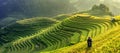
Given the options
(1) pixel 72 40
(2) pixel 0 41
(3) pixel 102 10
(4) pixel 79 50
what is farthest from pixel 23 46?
(3) pixel 102 10

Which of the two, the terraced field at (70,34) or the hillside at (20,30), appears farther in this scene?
the hillside at (20,30)

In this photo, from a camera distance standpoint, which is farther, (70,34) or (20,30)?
(20,30)

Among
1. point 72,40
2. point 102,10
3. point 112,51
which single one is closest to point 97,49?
point 112,51

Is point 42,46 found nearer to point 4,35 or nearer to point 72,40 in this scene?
point 72,40

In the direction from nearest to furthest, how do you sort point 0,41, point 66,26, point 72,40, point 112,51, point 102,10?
point 112,51, point 72,40, point 66,26, point 0,41, point 102,10

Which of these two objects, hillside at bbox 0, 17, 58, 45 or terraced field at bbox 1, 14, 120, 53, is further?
hillside at bbox 0, 17, 58, 45

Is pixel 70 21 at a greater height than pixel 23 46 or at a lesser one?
greater

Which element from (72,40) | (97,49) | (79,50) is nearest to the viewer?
(97,49)

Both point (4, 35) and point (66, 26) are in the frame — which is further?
point (4, 35)

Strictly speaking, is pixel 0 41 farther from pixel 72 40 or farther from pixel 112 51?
pixel 112 51

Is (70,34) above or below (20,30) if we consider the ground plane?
above
